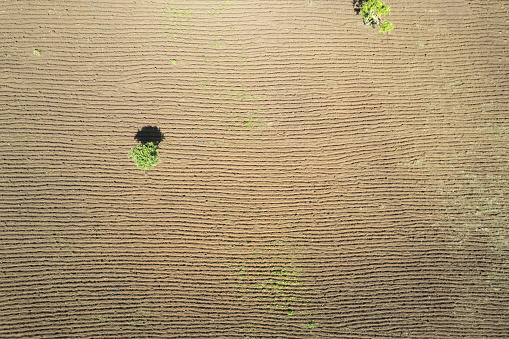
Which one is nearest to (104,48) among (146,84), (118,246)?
(146,84)

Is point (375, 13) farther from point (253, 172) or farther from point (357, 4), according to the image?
point (253, 172)

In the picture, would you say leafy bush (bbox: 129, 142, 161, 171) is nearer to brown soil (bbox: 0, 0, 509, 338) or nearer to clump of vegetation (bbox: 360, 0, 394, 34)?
brown soil (bbox: 0, 0, 509, 338)

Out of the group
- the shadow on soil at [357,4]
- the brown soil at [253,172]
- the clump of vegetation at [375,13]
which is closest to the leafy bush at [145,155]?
the brown soil at [253,172]

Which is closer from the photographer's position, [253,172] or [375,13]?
[253,172]

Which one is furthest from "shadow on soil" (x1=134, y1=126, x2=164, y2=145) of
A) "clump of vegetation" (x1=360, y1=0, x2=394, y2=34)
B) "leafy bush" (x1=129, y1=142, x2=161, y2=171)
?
"clump of vegetation" (x1=360, y1=0, x2=394, y2=34)

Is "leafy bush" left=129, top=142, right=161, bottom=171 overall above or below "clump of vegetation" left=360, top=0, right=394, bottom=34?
below

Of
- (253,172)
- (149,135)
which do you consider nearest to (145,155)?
(149,135)
